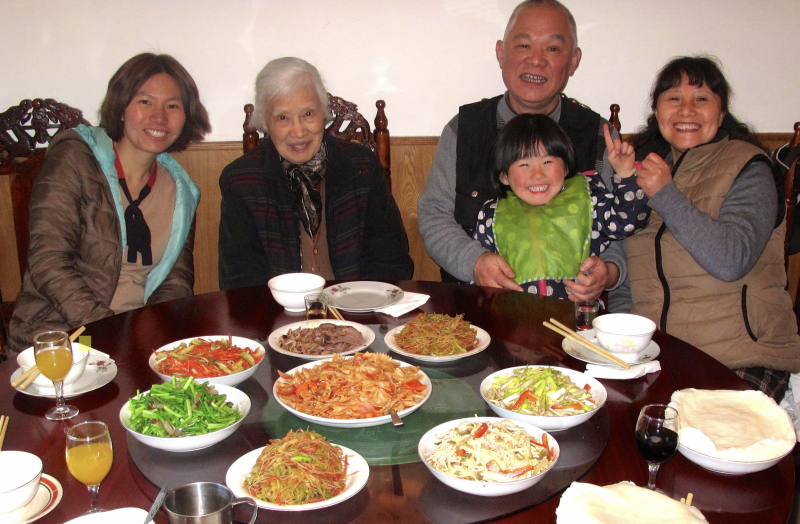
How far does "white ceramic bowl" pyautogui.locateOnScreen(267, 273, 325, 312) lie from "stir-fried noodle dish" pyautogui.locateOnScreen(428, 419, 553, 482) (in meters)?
0.89

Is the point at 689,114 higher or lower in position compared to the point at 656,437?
higher

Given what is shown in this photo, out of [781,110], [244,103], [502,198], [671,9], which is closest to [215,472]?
[502,198]

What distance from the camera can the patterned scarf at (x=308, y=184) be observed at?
2.84m

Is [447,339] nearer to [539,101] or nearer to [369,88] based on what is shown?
[539,101]

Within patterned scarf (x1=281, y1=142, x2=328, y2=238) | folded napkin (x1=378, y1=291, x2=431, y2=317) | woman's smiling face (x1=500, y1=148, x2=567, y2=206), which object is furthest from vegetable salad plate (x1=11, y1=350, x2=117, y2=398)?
woman's smiling face (x1=500, y1=148, x2=567, y2=206)

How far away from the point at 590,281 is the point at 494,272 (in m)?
0.36

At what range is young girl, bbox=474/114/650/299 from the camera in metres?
2.51

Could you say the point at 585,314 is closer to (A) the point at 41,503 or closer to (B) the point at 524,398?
(B) the point at 524,398

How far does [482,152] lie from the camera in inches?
113

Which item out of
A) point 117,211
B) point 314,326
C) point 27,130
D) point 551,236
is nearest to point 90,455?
point 314,326

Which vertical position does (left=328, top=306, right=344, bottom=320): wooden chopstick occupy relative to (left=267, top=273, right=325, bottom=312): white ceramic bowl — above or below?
below

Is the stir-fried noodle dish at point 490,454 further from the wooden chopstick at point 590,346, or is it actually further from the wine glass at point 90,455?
the wine glass at point 90,455

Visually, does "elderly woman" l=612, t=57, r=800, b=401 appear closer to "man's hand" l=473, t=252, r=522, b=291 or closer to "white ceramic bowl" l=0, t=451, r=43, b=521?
"man's hand" l=473, t=252, r=522, b=291

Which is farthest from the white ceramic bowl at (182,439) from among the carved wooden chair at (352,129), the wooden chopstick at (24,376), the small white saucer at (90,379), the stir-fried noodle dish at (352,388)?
the carved wooden chair at (352,129)
